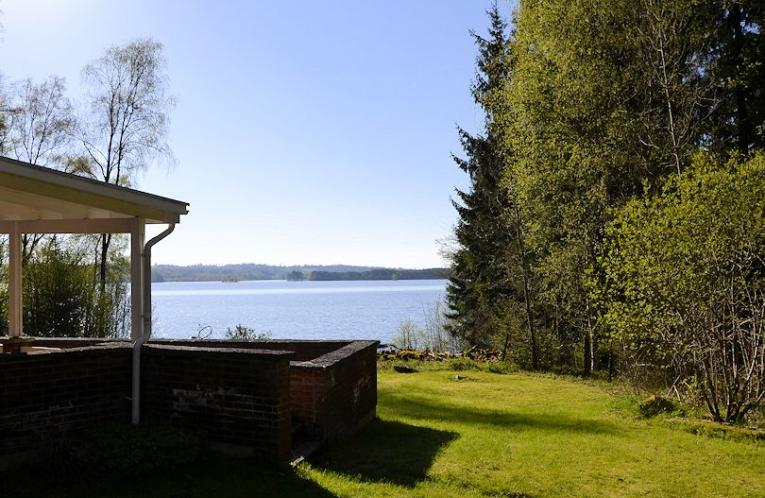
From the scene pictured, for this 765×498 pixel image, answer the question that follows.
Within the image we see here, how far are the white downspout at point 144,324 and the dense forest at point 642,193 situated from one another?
20.5ft

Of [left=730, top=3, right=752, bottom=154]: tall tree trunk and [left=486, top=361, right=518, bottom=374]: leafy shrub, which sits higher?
[left=730, top=3, right=752, bottom=154]: tall tree trunk

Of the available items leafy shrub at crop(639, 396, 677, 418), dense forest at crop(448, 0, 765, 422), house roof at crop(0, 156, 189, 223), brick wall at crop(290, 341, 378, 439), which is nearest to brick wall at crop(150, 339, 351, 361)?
brick wall at crop(290, 341, 378, 439)

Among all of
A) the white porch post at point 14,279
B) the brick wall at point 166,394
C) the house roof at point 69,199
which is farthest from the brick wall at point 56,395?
the white porch post at point 14,279

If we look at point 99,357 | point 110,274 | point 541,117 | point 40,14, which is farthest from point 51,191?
point 110,274

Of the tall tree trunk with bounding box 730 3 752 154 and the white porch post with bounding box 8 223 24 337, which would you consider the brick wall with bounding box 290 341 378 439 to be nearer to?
the white porch post with bounding box 8 223 24 337

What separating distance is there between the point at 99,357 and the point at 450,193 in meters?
19.8

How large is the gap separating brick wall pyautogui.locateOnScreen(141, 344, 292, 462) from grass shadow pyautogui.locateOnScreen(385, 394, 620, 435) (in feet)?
12.1

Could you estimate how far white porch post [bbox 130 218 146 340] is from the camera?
6.04 metres

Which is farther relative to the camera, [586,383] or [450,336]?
[450,336]

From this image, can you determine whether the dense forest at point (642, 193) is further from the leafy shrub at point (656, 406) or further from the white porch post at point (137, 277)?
the white porch post at point (137, 277)

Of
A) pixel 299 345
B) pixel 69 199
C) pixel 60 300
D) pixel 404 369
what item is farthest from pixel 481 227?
pixel 69 199

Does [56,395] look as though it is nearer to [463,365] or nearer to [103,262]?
[463,365]

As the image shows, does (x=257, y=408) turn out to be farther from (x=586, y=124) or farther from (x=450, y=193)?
(x=450, y=193)

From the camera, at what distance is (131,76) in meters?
18.7
